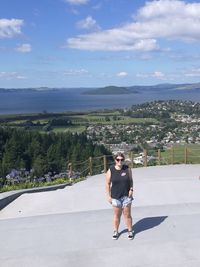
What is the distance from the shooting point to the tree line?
45594 mm

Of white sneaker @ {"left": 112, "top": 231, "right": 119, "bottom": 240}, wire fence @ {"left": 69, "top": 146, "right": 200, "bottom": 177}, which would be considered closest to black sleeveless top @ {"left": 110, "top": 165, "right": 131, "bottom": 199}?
white sneaker @ {"left": 112, "top": 231, "right": 119, "bottom": 240}

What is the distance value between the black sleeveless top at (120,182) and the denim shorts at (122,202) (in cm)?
5

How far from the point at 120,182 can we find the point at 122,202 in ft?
0.97

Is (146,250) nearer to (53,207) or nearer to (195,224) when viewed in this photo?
(195,224)

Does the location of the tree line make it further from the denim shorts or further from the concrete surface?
the denim shorts

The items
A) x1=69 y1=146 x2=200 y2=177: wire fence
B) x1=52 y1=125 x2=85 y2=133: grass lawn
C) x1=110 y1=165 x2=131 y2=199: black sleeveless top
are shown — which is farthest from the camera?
x1=52 y1=125 x2=85 y2=133: grass lawn

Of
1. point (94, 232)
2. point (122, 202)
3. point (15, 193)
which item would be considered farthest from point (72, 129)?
point (122, 202)

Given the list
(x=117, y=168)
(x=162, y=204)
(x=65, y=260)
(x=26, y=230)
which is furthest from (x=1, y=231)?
(x=162, y=204)

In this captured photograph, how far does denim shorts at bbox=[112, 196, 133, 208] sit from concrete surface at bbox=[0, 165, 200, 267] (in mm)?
469

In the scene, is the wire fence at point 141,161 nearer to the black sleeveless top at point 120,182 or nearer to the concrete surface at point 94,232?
the concrete surface at point 94,232

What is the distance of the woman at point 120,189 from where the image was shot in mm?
6082

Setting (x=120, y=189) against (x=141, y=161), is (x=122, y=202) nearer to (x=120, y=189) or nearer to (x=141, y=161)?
(x=120, y=189)

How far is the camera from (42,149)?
5062 cm

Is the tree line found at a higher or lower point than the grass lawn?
higher
